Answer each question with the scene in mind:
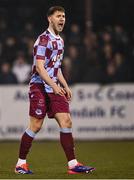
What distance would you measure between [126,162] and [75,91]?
5161 millimetres

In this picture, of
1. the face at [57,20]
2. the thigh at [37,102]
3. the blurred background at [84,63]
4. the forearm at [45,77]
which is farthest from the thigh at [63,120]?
the blurred background at [84,63]

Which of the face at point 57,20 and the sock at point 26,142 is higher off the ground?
the face at point 57,20

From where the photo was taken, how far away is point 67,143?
952 centimetres

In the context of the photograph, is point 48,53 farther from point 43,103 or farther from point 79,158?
point 79,158

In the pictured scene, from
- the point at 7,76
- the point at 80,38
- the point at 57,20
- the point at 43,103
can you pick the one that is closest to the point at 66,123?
the point at 43,103

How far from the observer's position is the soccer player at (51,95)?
945 centimetres

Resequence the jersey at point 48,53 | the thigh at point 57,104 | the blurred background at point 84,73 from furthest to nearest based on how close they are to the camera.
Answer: the blurred background at point 84,73
the thigh at point 57,104
the jersey at point 48,53

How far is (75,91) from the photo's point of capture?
16109mm

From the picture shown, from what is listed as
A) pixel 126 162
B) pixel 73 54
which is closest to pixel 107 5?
pixel 73 54

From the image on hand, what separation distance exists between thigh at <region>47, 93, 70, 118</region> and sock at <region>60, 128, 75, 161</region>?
0.82 feet

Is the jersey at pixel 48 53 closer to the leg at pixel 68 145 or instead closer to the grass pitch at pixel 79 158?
the leg at pixel 68 145

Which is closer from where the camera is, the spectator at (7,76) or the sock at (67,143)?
the sock at (67,143)

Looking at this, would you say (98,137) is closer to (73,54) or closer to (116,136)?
(116,136)

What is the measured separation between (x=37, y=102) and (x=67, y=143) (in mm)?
661
